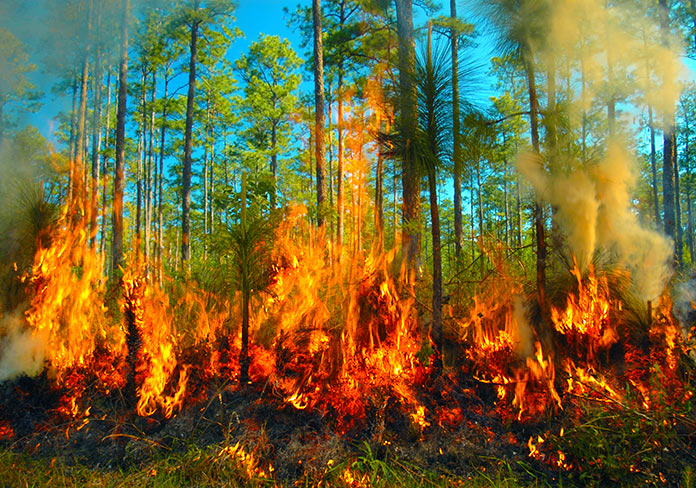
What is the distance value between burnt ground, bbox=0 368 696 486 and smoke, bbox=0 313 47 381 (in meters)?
0.18

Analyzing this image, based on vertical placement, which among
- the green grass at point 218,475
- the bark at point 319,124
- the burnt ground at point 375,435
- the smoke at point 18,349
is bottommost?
the green grass at point 218,475

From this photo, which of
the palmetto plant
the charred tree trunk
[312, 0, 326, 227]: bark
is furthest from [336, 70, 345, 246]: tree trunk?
the charred tree trunk

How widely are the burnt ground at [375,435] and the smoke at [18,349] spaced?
182 millimetres

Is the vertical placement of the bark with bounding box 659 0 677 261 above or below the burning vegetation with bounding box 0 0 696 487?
above

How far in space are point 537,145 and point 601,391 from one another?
2400mm

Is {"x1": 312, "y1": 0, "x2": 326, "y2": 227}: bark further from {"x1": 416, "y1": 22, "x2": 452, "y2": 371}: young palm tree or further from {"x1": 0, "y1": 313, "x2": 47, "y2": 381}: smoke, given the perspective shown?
{"x1": 0, "y1": 313, "x2": 47, "y2": 381}: smoke

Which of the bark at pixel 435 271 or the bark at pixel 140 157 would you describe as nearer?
the bark at pixel 435 271

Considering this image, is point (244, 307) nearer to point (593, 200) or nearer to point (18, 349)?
point (18, 349)

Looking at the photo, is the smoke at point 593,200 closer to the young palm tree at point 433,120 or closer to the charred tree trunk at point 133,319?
the young palm tree at point 433,120

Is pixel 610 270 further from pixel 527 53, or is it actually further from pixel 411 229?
pixel 527 53

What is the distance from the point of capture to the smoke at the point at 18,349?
365cm

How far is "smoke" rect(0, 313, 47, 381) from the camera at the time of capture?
365 centimetres

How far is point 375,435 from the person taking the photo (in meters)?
2.98

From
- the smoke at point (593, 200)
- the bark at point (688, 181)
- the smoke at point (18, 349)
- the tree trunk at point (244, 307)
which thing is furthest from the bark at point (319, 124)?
the bark at point (688, 181)
